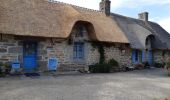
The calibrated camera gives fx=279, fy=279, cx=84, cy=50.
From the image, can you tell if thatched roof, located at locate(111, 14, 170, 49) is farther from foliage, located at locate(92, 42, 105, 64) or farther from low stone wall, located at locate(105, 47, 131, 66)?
foliage, located at locate(92, 42, 105, 64)

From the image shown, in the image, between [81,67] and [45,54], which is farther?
[81,67]

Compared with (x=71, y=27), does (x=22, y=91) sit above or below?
below

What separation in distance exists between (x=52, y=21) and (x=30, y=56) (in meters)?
2.75

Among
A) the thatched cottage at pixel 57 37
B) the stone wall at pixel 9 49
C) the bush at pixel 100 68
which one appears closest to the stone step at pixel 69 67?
the thatched cottage at pixel 57 37

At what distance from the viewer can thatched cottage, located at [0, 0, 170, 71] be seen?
1619 centimetres

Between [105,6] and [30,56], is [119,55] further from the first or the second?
[30,56]

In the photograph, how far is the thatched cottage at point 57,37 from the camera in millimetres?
16188

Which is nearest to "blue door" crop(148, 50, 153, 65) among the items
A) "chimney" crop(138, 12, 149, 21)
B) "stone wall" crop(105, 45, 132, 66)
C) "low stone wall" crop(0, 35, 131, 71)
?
"stone wall" crop(105, 45, 132, 66)

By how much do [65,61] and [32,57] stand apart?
2.31m

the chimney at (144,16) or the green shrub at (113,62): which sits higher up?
the chimney at (144,16)

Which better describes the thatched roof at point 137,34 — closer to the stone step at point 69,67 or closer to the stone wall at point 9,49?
the stone step at point 69,67

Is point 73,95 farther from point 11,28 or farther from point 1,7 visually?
point 1,7

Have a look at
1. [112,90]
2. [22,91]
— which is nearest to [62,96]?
[22,91]

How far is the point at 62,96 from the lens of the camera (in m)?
9.87
